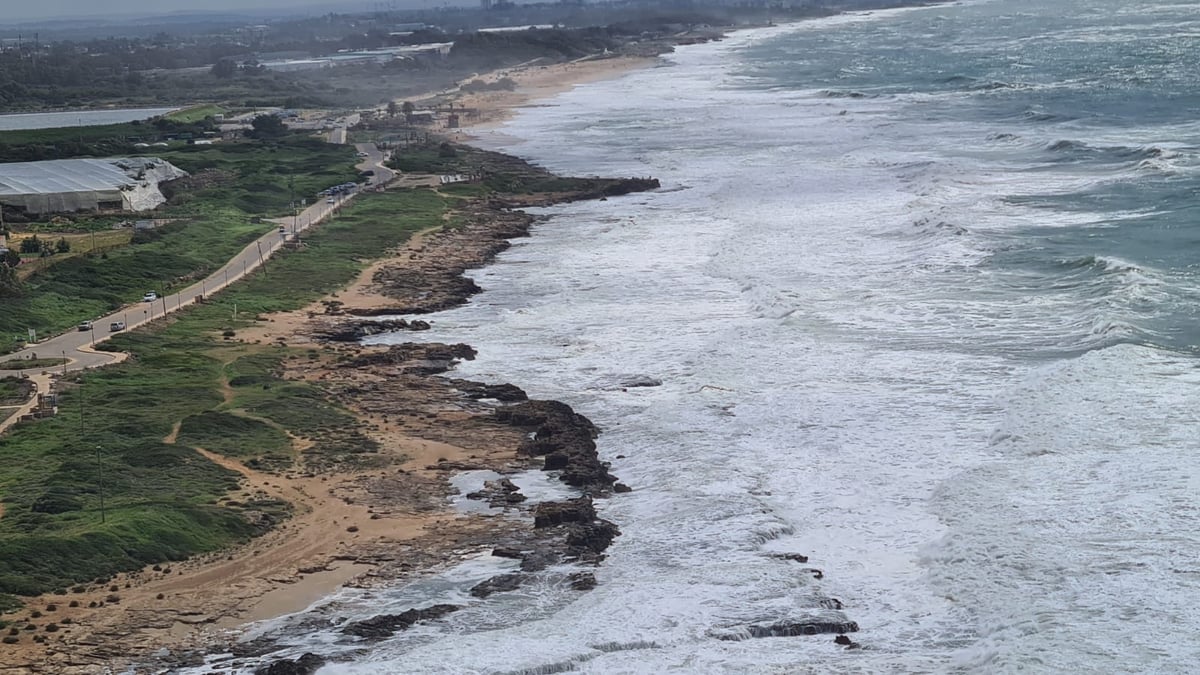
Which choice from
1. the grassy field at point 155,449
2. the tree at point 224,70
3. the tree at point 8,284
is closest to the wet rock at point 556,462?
the grassy field at point 155,449

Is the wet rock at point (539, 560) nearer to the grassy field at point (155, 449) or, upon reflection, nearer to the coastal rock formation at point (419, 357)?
the grassy field at point (155, 449)

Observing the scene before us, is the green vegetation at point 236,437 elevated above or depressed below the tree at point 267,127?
below

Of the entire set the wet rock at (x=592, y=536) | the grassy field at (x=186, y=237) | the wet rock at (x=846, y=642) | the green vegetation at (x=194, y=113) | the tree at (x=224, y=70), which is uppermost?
the tree at (x=224, y=70)

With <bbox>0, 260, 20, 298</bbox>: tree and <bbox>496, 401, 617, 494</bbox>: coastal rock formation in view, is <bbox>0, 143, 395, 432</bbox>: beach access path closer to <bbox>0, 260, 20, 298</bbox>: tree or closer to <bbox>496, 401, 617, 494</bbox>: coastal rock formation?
<bbox>0, 260, 20, 298</bbox>: tree

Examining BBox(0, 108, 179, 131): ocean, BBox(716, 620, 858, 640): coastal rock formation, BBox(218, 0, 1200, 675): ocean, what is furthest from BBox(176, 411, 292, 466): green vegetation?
BBox(0, 108, 179, 131): ocean

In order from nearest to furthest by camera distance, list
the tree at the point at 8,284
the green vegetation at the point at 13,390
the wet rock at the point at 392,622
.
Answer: the wet rock at the point at 392,622 → the green vegetation at the point at 13,390 → the tree at the point at 8,284

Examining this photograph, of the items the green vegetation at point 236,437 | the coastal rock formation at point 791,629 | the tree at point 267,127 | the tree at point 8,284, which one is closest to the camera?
the coastal rock formation at point 791,629

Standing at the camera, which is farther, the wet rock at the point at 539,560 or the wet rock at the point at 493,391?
the wet rock at the point at 493,391

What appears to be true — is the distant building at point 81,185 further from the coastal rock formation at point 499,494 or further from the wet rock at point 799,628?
the wet rock at point 799,628

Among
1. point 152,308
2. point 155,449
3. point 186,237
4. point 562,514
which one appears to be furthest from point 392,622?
point 186,237

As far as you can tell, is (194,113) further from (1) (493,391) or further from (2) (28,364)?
(1) (493,391)
